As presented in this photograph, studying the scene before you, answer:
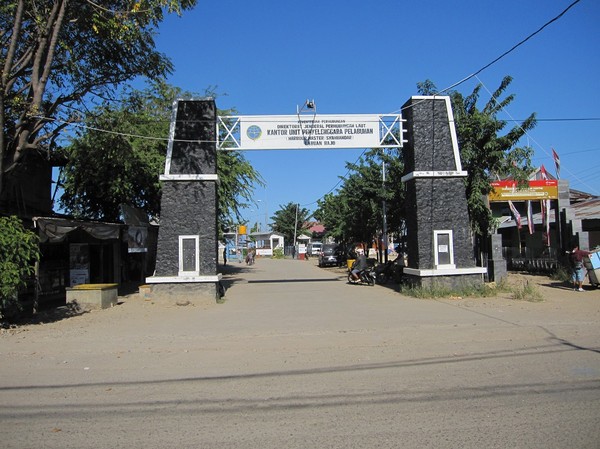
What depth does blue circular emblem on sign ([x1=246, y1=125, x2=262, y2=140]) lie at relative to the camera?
17.5 m

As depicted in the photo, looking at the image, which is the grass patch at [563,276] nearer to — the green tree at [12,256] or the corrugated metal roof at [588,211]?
the corrugated metal roof at [588,211]

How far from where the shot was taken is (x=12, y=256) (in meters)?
10.4

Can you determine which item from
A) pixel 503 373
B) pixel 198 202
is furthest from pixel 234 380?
pixel 198 202

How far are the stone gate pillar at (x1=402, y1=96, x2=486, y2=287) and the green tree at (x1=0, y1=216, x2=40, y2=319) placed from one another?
1151 centimetres

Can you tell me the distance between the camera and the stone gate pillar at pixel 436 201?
54.2ft

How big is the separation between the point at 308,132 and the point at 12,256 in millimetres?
10438

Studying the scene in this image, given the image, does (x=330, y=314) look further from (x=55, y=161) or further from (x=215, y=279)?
(x=55, y=161)

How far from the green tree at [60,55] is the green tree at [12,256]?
2.22m

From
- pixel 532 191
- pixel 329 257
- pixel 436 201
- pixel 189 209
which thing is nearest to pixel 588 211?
pixel 532 191

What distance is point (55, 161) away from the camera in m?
23.0

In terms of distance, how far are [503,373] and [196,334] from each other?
6.17m

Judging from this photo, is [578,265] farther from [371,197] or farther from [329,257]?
[329,257]

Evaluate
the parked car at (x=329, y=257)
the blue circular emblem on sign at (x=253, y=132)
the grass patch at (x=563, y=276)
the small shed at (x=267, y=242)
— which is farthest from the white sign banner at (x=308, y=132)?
Answer: the small shed at (x=267, y=242)

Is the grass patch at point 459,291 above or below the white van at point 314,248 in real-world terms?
below
